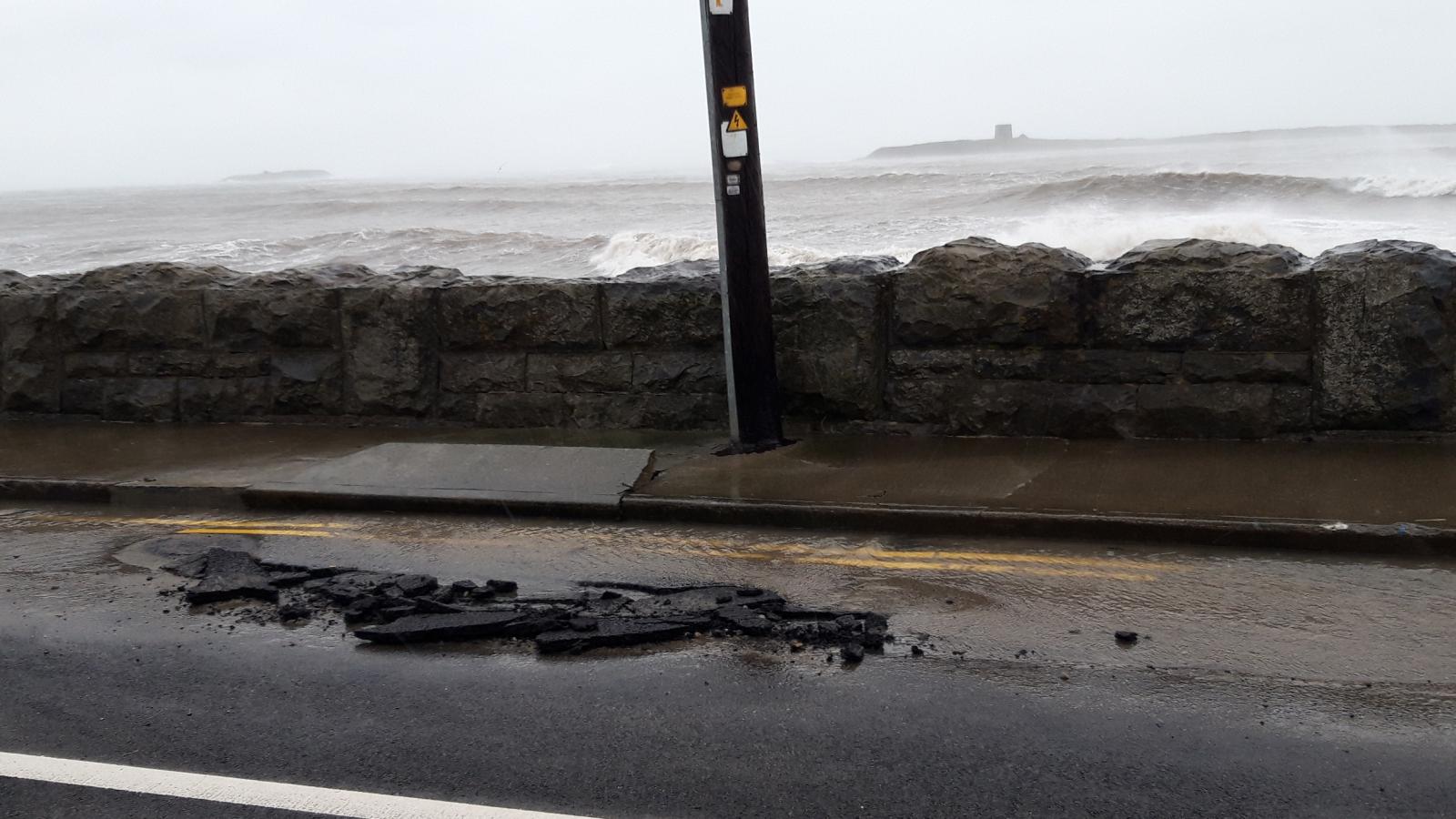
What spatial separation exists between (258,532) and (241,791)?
3208mm

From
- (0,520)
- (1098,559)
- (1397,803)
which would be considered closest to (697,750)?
(1397,803)

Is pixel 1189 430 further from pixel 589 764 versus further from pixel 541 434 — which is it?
pixel 589 764

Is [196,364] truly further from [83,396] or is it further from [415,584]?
[415,584]

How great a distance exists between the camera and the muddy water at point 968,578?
471 cm

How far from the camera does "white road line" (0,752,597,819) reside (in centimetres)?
365

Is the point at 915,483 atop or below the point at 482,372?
below

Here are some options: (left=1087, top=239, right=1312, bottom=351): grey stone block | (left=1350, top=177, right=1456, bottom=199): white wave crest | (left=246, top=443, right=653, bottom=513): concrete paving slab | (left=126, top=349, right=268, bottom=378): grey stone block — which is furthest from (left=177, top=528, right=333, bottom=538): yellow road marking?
(left=1350, top=177, right=1456, bottom=199): white wave crest

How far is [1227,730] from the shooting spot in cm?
404

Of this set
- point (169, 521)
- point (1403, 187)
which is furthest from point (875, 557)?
point (1403, 187)

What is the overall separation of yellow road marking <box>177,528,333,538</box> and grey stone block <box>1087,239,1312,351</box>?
189 inches

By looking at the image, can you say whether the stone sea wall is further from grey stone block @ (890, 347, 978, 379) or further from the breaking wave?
the breaking wave

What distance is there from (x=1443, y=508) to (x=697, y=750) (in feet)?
13.7

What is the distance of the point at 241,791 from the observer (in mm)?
3826

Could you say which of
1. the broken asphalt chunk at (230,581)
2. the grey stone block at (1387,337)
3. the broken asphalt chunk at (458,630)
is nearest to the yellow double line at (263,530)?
the broken asphalt chunk at (230,581)
